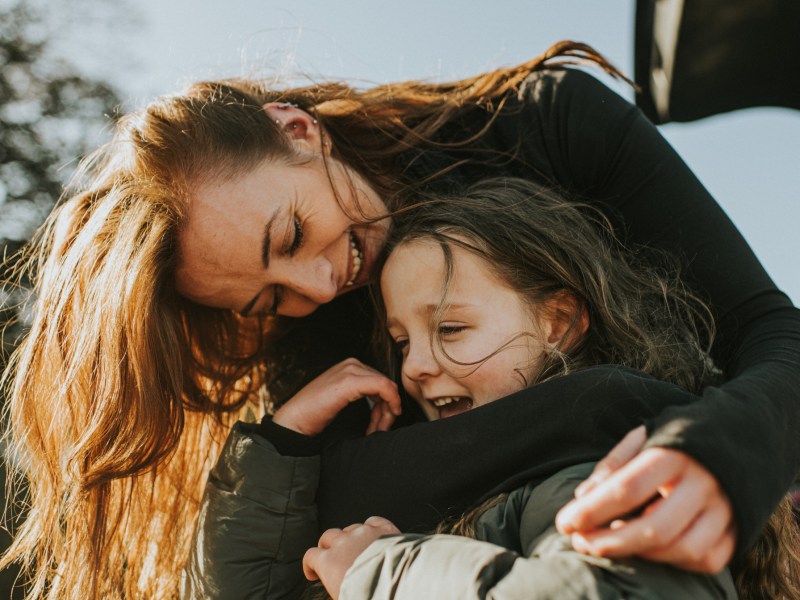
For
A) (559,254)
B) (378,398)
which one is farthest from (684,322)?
(378,398)

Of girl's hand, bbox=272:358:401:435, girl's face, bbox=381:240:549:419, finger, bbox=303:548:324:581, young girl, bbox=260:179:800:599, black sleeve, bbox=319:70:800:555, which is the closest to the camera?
black sleeve, bbox=319:70:800:555

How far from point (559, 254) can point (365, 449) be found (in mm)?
694

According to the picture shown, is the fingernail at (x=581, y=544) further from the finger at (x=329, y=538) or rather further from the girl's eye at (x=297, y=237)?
the girl's eye at (x=297, y=237)

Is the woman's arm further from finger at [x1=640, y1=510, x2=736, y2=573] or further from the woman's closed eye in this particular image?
the woman's closed eye

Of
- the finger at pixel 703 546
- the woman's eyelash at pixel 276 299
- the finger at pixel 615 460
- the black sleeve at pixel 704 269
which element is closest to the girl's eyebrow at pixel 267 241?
the woman's eyelash at pixel 276 299

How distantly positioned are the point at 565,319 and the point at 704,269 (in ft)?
1.32

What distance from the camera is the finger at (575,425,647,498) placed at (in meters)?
1.09

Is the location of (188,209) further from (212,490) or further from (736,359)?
(736,359)

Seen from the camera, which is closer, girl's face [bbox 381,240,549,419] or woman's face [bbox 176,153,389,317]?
girl's face [bbox 381,240,549,419]

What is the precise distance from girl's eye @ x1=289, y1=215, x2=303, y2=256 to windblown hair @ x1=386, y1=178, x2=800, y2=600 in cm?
25

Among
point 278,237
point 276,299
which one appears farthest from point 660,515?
point 276,299

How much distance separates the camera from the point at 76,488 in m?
1.91

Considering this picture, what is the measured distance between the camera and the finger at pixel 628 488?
102cm

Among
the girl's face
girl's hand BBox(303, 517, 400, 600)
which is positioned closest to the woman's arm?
girl's hand BBox(303, 517, 400, 600)
